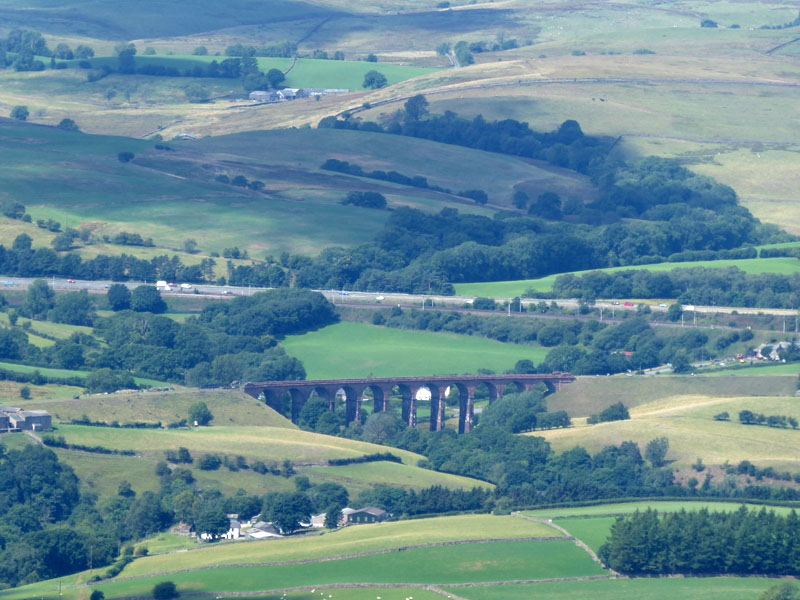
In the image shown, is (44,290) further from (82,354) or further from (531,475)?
(531,475)

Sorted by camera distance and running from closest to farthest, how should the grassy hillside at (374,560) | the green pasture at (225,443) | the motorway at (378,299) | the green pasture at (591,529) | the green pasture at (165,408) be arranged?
1. the grassy hillside at (374,560)
2. the green pasture at (591,529)
3. the green pasture at (225,443)
4. the green pasture at (165,408)
5. the motorway at (378,299)


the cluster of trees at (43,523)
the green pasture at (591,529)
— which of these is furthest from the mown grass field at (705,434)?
the cluster of trees at (43,523)

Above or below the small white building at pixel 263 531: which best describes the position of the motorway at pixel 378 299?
below

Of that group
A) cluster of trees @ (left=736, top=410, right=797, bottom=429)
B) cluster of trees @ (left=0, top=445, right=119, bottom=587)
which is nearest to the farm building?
cluster of trees @ (left=0, top=445, right=119, bottom=587)

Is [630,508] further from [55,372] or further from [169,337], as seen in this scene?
[169,337]

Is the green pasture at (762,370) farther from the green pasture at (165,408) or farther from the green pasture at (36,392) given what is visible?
the green pasture at (36,392)

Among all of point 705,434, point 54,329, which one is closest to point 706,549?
point 705,434

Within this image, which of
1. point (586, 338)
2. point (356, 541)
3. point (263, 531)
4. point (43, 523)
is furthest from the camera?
point (586, 338)
